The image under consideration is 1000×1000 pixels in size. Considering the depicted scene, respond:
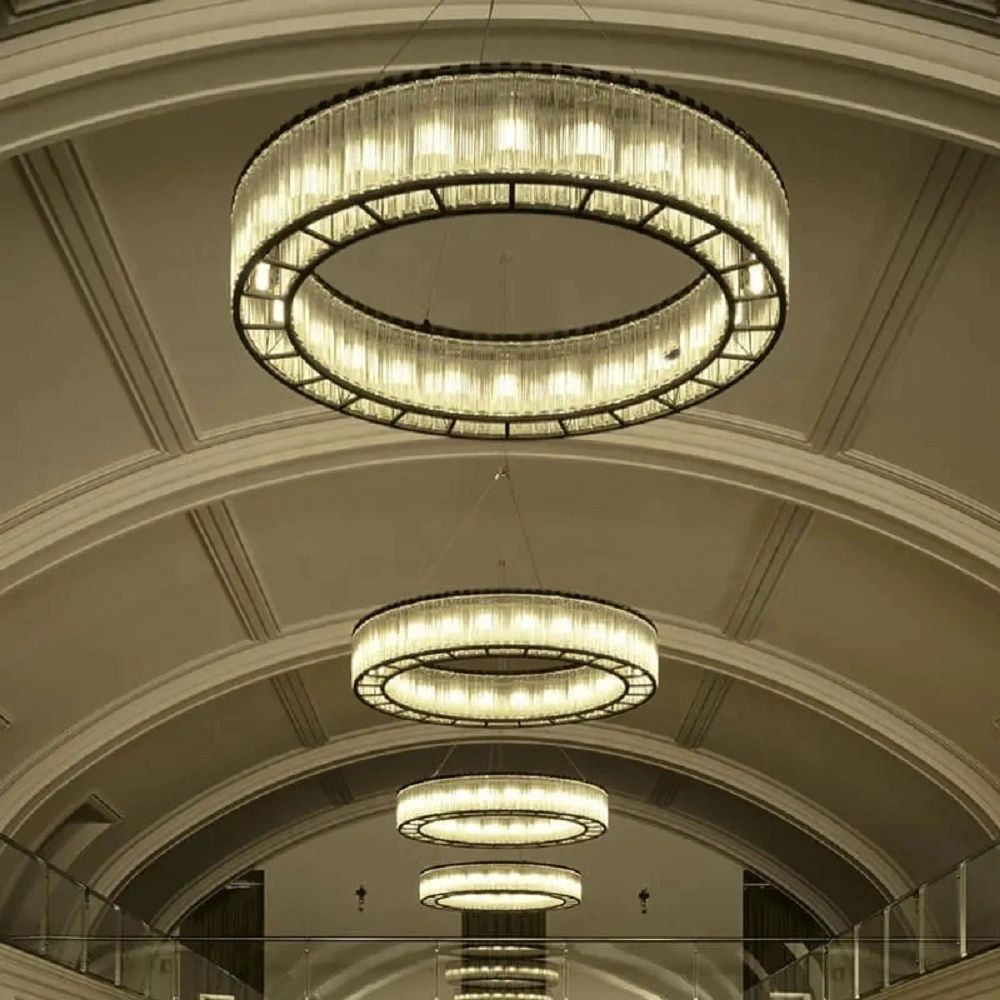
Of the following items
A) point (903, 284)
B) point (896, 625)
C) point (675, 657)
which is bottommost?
point (896, 625)

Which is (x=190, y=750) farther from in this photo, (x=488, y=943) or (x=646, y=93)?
(x=646, y=93)

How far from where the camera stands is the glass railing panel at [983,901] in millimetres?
13500

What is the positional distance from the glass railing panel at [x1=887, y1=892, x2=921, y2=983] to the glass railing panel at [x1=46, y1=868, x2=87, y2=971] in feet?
24.6

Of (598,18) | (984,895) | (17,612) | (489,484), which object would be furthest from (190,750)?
(598,18)

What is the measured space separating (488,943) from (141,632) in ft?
17.9

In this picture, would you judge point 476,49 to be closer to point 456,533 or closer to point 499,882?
point 456,533

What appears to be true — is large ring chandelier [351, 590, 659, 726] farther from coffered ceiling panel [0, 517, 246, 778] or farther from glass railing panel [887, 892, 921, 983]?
glass railing panel [887, 892, 921, 983]

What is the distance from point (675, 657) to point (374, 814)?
409 inches

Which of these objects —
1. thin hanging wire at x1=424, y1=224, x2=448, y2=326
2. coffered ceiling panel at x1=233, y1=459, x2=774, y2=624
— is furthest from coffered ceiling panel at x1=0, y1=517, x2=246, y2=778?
thin hanging wire at x1=424, y1=224, x2=448, y2=326

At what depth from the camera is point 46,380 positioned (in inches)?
476

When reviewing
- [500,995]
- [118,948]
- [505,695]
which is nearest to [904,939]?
[505,695]

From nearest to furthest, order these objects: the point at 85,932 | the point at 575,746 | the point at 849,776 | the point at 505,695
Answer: the point at 505,695
the point at 85,932
the point at 849,776
the point at 575,746

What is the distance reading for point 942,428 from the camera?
12836 mm

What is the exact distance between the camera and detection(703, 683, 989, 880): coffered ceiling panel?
69.5 feet
